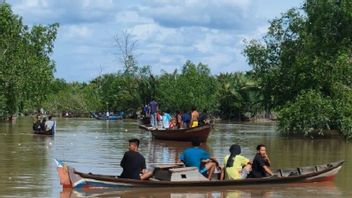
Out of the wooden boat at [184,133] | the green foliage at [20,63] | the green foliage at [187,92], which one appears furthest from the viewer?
the green foliage at [187,92]

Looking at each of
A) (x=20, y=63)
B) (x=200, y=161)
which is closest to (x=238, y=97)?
(x=20, y=63)

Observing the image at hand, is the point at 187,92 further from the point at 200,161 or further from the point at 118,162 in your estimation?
the point at 200,161

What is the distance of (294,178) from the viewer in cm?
1545

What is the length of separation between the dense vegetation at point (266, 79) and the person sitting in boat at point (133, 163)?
21613 mm

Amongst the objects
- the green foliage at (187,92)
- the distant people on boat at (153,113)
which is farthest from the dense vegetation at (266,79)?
the distant people on boat at (153,113)

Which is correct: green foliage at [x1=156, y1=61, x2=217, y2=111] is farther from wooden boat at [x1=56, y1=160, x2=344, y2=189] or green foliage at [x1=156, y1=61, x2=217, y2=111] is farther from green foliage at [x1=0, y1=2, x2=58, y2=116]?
wooden boat at [x1=56, y1=160, x2=344, y2=189]

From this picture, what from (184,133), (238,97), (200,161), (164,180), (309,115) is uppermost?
(238,97)

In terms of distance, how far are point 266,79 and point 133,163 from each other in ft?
99.8

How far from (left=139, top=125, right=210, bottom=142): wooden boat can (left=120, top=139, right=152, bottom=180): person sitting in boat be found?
535 inches

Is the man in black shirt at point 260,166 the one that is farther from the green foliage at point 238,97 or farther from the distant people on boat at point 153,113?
the green foliage at point 238,97

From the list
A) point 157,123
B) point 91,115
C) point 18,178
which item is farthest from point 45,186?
point 91,115

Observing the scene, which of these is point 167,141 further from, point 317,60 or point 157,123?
point 317,60

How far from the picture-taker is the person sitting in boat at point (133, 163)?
46.3 feet

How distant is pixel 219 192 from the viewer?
47.6ft
